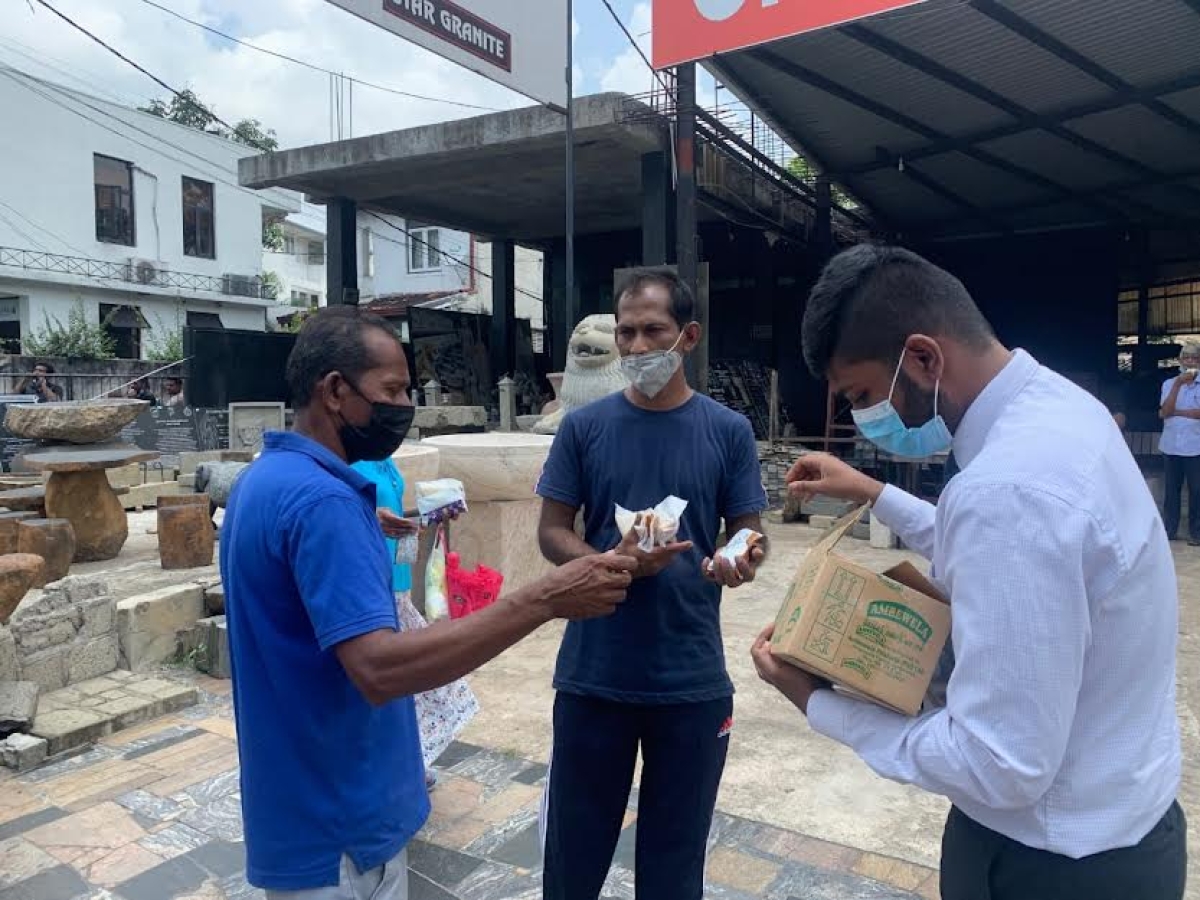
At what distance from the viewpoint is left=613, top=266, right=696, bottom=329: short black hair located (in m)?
2.55

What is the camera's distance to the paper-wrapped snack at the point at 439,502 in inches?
156

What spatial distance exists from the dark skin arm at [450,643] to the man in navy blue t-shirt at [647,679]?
0.54 m

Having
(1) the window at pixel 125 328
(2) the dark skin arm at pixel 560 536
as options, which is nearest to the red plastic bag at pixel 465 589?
(2) the dark skin arm at pixel 560 536

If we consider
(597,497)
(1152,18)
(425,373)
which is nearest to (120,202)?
(425,373)

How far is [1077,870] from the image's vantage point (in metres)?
1.22

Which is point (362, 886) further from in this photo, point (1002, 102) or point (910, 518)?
point (1002, 102)

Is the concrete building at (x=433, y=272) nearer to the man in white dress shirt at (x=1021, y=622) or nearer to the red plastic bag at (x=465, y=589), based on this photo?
the red plastic bag at (x=465, y=589)

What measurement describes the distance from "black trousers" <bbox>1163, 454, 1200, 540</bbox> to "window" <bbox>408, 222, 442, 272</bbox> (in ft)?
71.5

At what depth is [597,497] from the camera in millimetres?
2344

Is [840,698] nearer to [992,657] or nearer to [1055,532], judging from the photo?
[992,657]

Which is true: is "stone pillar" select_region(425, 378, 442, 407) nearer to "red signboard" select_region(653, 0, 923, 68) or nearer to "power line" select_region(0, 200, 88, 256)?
"red signboard" select_region(653, 0, 923, 68)

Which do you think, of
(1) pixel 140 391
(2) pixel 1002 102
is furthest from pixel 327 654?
(1) pixel 140 391

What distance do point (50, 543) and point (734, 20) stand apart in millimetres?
6992

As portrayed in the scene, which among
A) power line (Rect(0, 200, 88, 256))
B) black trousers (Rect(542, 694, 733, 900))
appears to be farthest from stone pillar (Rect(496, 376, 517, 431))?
power line (Rect(0, 200, 88, 256))
